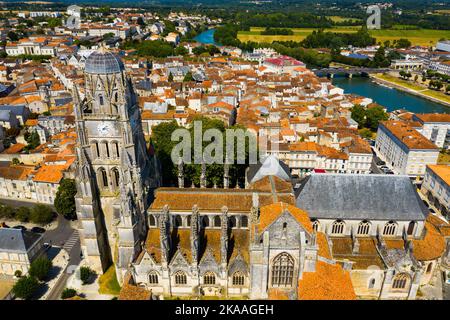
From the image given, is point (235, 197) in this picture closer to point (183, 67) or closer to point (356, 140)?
point (356, 140)

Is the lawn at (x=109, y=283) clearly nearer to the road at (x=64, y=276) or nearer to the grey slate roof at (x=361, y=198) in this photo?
the road at (x=64, y=276)

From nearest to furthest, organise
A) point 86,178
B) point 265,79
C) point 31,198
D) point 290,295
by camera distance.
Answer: point 290,295 → point 86,178 → point 31,198 → point 265,79

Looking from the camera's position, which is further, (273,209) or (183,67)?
(183,67)

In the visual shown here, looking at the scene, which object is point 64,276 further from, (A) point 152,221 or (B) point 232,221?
(B) point 232,221

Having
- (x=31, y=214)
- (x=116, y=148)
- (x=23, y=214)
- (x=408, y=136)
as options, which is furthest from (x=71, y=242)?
(x=408, y=136)

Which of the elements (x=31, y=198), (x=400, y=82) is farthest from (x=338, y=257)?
(x=400, y=82)

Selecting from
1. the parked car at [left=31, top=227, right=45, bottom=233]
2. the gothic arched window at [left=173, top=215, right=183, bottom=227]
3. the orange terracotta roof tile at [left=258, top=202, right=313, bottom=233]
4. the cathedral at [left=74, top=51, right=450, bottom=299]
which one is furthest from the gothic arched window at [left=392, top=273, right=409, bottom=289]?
the parked car at [left=31, top=227, right=45, bottom=233]

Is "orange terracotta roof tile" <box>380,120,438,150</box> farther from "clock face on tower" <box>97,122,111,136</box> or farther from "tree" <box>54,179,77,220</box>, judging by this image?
"tree" <box>54,179,77,220</box>
